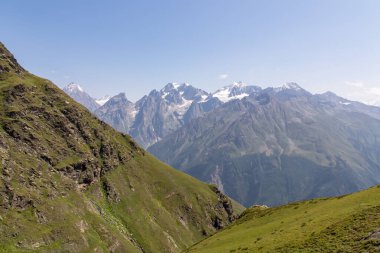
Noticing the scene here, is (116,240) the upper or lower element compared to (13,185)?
lower

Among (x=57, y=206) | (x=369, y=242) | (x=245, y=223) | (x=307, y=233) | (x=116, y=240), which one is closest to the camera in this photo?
(x=369, y=242)

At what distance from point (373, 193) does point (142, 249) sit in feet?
507

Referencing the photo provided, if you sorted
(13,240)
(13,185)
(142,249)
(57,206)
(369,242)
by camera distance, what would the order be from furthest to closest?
(142,249) → (57,206) → (13,185) → (13,240) → (369,242)

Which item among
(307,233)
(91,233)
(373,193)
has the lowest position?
(91,233)

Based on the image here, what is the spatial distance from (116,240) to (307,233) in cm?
14292

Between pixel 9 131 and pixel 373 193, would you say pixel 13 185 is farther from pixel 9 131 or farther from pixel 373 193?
pixel 373 193

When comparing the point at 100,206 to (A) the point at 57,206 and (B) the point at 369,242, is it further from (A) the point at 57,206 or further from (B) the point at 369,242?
(B) the point at 369,242

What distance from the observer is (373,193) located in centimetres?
5366

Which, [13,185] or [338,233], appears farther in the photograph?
[13,185]

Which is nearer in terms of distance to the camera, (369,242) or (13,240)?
(369,242)

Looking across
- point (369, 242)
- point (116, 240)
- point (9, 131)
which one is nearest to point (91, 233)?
point (116, 240)

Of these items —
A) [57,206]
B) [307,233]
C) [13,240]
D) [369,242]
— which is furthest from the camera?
[57,206]

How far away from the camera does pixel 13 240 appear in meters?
130

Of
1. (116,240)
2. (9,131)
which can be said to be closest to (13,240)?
(116,240)
